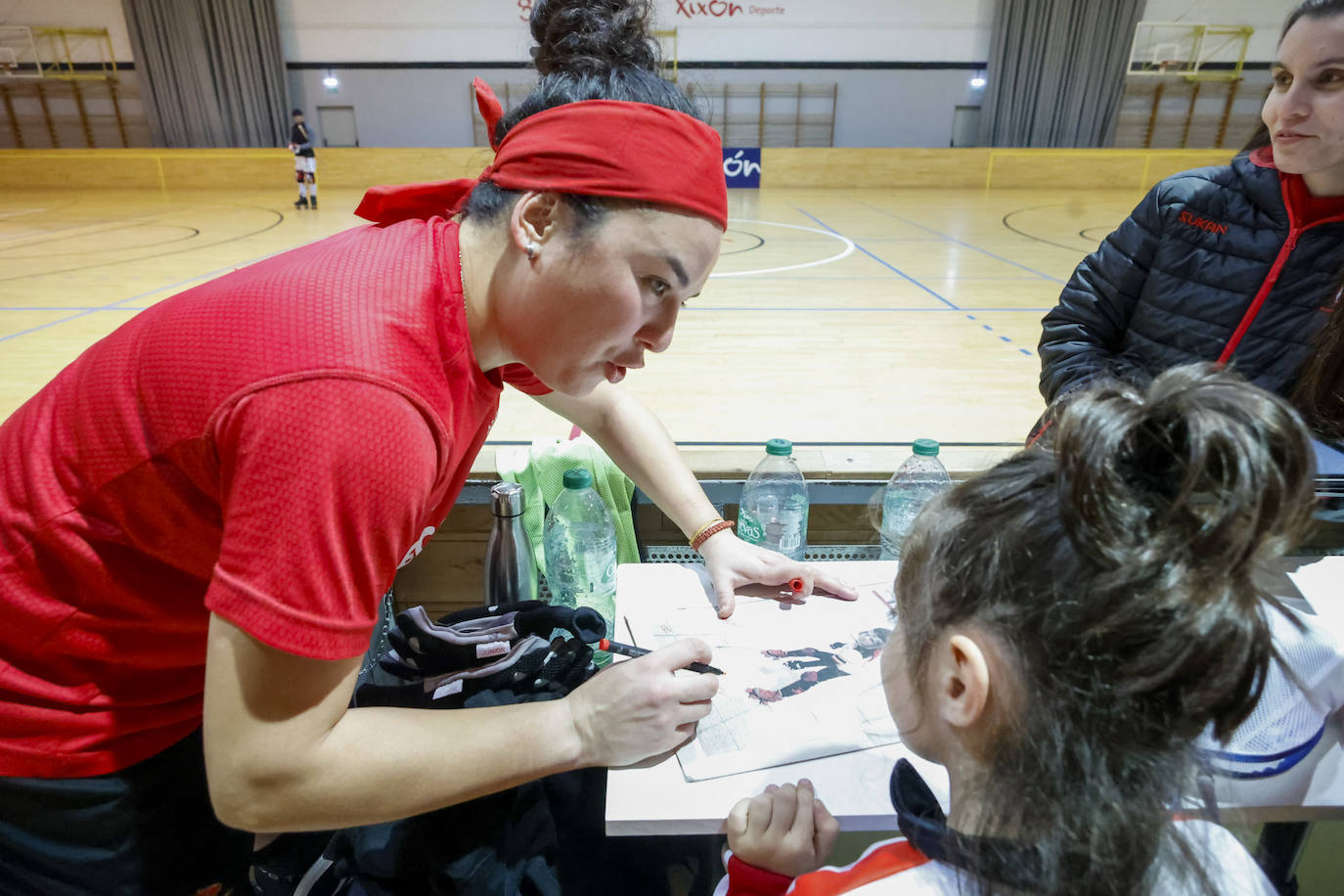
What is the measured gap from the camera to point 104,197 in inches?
379

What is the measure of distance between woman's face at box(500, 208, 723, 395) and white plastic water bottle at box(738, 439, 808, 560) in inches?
39.5

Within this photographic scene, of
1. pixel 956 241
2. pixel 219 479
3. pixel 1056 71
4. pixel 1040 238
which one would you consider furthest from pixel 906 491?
pixel 1056 71

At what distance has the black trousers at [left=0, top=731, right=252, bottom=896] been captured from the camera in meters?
0.82

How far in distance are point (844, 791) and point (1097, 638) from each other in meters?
0.42

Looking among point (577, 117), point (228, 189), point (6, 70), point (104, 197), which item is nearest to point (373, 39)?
point (228, 189)

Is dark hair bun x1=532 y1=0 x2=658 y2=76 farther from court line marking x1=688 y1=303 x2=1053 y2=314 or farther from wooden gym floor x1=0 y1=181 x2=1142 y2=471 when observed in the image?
court line marking x1=688 y1=303 x2=1053 y2=314

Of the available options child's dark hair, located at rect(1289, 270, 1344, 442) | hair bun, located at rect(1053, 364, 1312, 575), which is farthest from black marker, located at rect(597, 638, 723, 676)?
child's dark hair, located at rect(1289, 270, 1344, 442)

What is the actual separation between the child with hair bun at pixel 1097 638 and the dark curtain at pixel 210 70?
1370cm

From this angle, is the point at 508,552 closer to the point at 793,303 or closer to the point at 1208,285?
the point at 1208,285

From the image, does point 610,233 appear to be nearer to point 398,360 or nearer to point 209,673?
point 398,360

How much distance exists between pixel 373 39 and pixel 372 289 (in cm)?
1327

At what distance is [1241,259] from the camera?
145 centimetres

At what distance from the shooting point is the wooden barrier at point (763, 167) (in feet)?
34.3

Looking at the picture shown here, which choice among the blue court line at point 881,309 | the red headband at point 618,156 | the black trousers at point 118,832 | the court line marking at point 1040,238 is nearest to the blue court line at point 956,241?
the court line marking at point 1040,238
